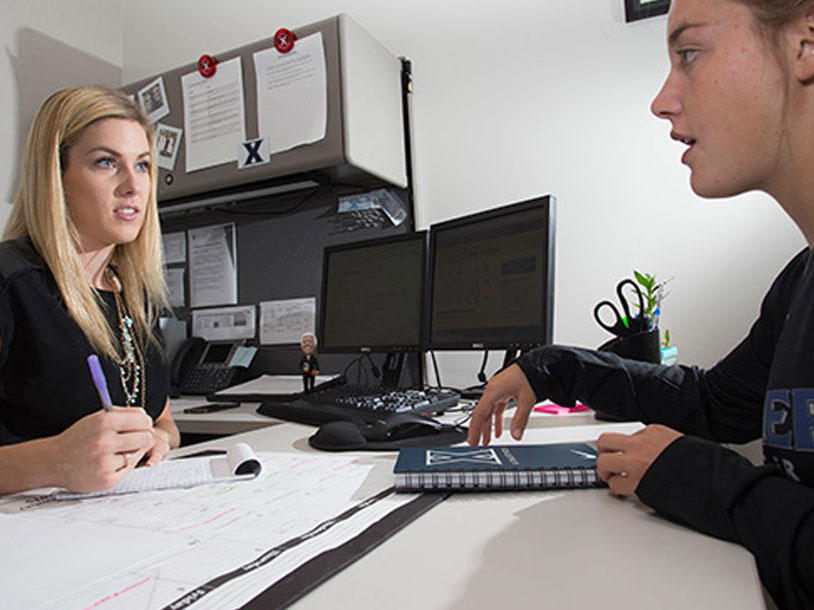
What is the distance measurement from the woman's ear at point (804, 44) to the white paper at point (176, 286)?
2053mm

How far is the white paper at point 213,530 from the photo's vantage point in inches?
16.1

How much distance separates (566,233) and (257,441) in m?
1.02

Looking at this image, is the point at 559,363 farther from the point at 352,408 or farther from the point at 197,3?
the point at 197,3

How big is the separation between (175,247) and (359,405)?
4.70 feet

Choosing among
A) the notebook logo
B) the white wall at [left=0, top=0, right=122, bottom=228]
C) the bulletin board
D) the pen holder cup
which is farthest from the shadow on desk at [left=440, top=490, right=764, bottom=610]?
the white wall at [left=0, top=0, right=122, bottom=228]

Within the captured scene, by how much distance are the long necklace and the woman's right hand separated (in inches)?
17.0

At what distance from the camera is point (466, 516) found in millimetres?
562

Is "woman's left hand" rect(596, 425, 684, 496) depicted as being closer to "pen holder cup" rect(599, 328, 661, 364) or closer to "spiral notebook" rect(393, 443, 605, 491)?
"spiral notebook" rect(393, 443, 605, 491)

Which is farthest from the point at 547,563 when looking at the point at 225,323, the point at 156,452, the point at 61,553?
the point at 225,323

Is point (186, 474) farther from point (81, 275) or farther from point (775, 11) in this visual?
point (775, 11)

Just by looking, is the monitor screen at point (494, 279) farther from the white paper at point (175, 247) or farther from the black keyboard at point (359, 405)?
the white paper at point (175, 247)

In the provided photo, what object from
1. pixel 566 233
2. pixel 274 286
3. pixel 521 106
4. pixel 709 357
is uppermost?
pixel 521 106

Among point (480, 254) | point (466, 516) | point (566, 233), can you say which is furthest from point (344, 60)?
point (466, 516)

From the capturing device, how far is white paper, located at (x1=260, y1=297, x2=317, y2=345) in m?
1.94
